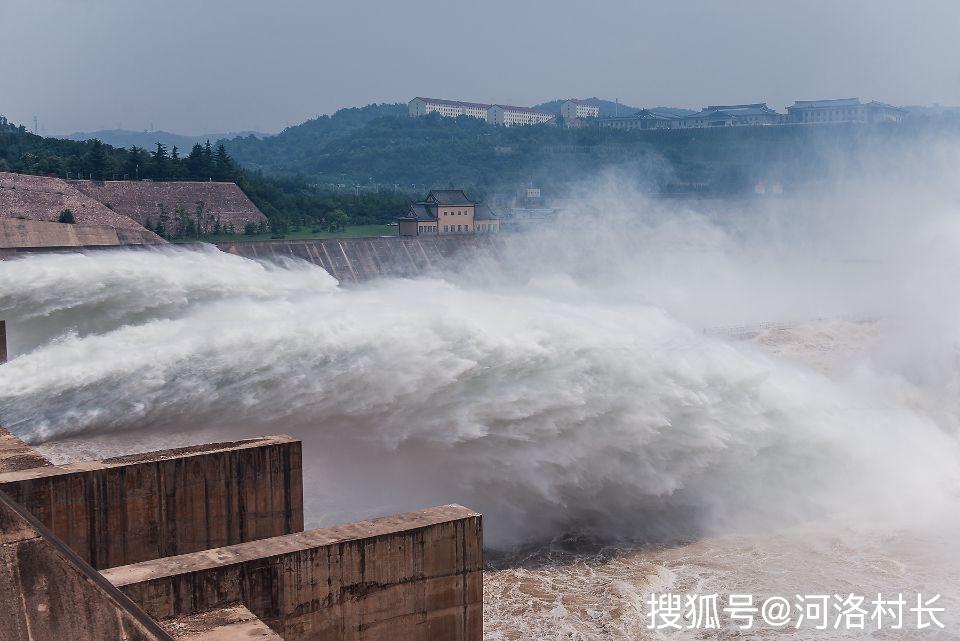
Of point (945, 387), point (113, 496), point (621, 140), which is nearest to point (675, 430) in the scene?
point (113, 496)

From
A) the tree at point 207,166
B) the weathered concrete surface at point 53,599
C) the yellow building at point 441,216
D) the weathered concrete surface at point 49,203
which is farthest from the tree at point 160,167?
the weathered concrete surface at point 53,599

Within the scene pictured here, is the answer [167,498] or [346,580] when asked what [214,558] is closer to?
[346,580]

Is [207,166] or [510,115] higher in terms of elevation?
[510,115]

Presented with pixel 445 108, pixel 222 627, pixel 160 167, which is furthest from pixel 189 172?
pixel 445 108

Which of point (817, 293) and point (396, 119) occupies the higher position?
point (396, 119)

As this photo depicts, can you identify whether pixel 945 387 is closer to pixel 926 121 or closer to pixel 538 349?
pixel 538 349

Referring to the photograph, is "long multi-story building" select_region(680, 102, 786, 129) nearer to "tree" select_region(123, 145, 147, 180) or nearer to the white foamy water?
"tree" select_region(123, 145, 147, 180)

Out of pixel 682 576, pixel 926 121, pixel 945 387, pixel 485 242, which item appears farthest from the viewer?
pixel 926 121

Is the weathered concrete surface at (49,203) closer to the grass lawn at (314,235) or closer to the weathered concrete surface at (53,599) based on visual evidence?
the grass lawn at (314,235)

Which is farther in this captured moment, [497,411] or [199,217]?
[199,217]
